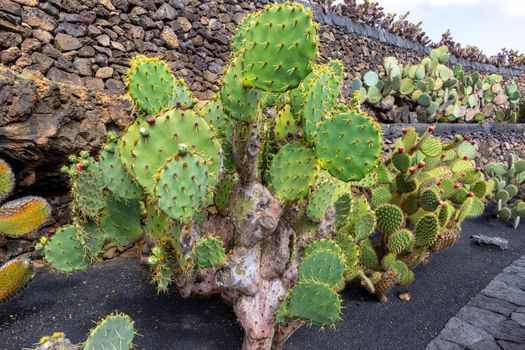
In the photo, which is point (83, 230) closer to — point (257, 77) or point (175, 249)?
point (175, 249)

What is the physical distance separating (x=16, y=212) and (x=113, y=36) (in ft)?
8.38

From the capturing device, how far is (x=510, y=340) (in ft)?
8.54

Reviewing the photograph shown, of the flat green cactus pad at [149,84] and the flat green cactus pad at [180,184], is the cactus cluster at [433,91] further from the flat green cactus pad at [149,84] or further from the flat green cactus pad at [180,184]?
the flat green cactus pad at [180,184]

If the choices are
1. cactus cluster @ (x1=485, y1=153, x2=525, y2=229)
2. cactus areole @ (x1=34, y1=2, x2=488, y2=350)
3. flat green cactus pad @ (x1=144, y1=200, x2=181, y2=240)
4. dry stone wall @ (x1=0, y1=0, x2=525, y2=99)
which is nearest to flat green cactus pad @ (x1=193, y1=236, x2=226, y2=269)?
cactus areole @ (x1=34, y1=2, x2=488, y2=350)

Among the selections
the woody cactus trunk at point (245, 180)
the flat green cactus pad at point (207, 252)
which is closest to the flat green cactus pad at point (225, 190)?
the woody cactus trunk at point (245, 180)

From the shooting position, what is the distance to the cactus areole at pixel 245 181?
1.52 metres

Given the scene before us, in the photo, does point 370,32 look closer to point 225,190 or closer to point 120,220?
point 225,190

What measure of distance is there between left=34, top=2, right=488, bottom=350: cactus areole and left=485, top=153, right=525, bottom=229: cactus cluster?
4.03 meters

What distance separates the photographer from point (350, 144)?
1851 millimetres

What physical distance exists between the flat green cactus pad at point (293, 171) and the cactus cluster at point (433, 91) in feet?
13.0

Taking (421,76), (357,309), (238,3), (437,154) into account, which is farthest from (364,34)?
(357,309)

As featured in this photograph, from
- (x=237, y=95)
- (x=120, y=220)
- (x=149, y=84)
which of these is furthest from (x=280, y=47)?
(x=120, y=220)

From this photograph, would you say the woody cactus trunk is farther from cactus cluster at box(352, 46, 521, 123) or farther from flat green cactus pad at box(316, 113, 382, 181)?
cactus cluster at box(352, 46, 521, 123)

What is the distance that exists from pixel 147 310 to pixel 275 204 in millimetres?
1042
